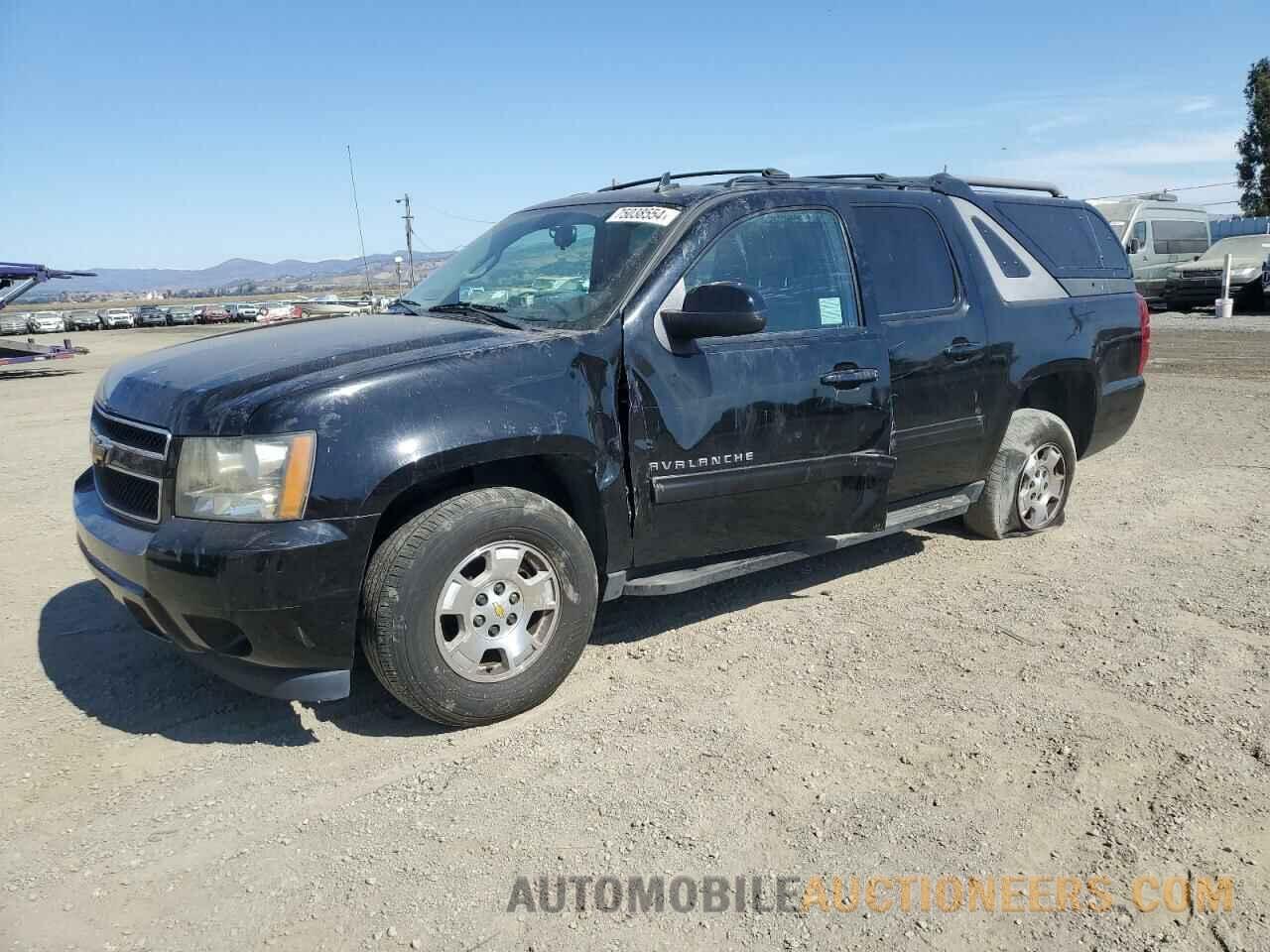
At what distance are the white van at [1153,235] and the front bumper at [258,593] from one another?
70.8ft

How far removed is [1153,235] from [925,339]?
67.7 feet

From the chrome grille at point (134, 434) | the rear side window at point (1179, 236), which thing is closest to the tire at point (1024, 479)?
the chrome grille at point (134, 434)

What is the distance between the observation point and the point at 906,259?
15.3 ft

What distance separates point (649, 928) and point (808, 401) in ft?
7.49

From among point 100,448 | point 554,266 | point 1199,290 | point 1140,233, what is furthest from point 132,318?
point 554,266

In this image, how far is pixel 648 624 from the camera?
4340 millimetres

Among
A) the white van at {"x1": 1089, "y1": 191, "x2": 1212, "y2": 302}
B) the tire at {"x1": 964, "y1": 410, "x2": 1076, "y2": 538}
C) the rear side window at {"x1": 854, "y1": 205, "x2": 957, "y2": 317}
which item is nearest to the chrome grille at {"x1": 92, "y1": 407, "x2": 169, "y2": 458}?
the rear side window at {"x1": 854, "y1": 205, "x2": 957, "y2": 317}

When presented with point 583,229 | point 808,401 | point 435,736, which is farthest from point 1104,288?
point 435,736

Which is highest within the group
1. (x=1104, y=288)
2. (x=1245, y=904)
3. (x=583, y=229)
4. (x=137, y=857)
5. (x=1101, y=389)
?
(x=583, y=229)

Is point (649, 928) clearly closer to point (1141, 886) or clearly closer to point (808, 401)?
point (1141, 886)

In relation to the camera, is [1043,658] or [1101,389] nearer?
[1043,658]

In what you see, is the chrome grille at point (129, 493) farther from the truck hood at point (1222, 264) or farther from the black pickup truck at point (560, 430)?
the truck hood at point (1222, 264)

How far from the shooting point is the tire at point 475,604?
10.1ft

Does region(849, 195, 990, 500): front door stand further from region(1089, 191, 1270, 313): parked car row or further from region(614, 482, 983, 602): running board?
region(1089, 191, 1270, 313): parked car row
